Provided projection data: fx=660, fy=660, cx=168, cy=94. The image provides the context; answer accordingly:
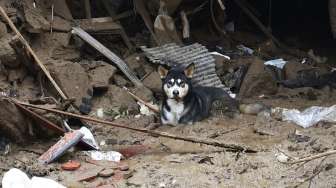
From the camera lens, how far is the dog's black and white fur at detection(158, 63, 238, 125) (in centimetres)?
915

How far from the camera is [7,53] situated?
8922 millimetres

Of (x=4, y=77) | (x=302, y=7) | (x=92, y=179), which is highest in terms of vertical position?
(x=302, y=7)

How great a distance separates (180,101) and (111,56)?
1722mm

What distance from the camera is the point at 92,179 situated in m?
6.98

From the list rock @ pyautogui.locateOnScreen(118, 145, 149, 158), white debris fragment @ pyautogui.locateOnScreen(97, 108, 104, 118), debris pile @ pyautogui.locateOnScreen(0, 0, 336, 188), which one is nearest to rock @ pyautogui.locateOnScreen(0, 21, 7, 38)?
debris pile @ pyautogui.locateOnScreen(0, 0, 336, 188)

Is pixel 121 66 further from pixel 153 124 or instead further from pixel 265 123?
pixel 265 123

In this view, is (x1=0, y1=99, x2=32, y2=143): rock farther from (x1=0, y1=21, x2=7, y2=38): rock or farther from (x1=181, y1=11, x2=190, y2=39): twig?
(x1=181, y1=11, x2=190, y2=39): twig

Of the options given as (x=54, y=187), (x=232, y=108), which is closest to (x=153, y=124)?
(x=232, y=108)

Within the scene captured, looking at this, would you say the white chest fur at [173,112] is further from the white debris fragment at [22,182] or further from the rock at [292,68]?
the white debris fragment at [22,182]

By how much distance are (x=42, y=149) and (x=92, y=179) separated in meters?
1.04

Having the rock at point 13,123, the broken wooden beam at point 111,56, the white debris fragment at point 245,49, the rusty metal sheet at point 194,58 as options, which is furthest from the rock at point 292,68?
the rock at point 13,123

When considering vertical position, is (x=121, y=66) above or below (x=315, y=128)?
above

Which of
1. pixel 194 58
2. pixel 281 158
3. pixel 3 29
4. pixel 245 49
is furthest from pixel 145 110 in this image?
pixel 245 49

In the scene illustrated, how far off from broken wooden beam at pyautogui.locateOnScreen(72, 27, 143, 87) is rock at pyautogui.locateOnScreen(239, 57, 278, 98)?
65.1 inches
